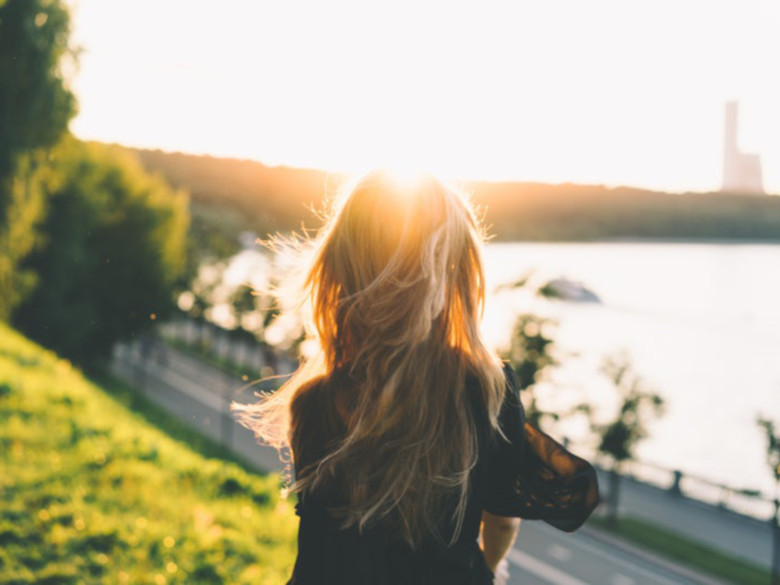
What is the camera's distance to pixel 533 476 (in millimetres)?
1801

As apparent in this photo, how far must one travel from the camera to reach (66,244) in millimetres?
27734

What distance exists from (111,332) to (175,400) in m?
6.19

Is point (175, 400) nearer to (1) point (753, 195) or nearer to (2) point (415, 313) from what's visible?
(1) point (753, 195)

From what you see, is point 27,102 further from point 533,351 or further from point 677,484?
point 677,484

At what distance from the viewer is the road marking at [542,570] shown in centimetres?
1439

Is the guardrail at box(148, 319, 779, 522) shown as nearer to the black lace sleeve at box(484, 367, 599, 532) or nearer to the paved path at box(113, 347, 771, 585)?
the paved path at box(113, 347, 771, 585)

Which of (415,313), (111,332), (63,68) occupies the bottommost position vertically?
(111,332)

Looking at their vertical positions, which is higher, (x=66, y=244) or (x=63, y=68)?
(x=63, y=68)

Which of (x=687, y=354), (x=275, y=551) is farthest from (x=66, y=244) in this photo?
(x=687, y=354)

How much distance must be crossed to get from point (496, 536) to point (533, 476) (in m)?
0.26

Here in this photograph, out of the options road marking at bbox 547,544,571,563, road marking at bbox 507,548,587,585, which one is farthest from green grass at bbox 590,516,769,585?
road marking at bbox 507,548,587,585

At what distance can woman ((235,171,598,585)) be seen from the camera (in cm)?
169

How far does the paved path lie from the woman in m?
6.27

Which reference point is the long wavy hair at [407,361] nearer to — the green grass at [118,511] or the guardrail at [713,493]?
the green grass at [118,511]
